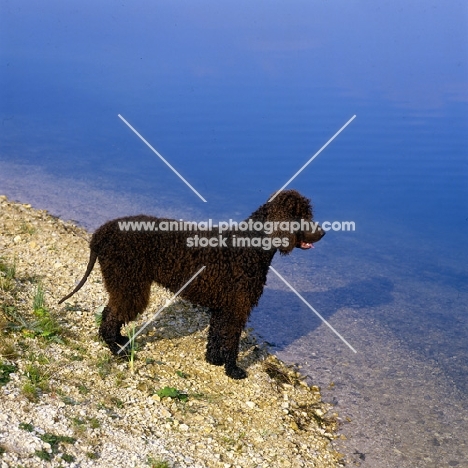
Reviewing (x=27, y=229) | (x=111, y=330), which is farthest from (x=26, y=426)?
(x=27, y=229)

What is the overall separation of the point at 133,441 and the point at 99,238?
5.55 ft

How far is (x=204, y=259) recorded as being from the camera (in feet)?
17.8

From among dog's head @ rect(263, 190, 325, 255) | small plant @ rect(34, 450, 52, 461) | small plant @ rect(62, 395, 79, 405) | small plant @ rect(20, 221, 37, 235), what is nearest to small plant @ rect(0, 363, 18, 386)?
small plant @ rect(62, 395, 79, 405)

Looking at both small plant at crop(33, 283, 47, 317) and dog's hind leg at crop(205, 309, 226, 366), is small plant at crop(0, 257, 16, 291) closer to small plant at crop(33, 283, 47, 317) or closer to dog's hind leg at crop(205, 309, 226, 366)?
small plant at crop(33, 283, 47, 317)

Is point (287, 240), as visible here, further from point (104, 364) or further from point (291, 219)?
point (104, 364)

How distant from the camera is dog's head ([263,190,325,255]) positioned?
552 cm

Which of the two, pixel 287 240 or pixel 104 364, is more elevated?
pixel 287 240

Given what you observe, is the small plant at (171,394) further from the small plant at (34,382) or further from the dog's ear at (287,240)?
the dog's ear at (287,240)

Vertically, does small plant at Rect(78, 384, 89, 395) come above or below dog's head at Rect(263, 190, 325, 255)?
below

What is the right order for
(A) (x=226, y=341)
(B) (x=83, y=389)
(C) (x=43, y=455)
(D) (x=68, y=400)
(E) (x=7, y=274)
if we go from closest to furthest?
(C) (x=43, y=455)
(D) (x=68, y=400)
(B) (x=83, y=389)
(A) (x=226, y=341)
(E) (x=7, y=274)

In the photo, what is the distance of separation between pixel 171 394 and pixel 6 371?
128 centimetres

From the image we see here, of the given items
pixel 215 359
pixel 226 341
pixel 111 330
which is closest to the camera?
pixel 111 330

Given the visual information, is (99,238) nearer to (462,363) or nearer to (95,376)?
(95,376)

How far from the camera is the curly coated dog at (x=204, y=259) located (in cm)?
529
